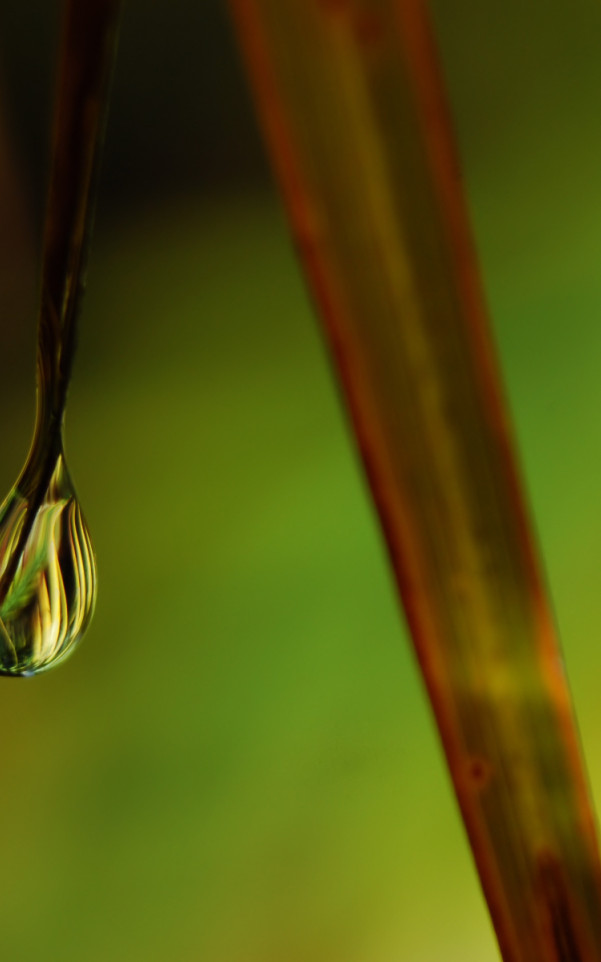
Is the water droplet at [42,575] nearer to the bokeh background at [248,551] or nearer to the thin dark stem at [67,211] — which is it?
the thin dark stem at [67,211]

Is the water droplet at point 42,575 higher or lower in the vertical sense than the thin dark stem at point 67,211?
lower

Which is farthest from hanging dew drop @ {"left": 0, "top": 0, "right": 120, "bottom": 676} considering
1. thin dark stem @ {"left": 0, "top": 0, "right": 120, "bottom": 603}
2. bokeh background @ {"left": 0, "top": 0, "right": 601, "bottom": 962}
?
bokeh background @ {"left": 0, "top": 0, "right": 601, "bottom": 962}

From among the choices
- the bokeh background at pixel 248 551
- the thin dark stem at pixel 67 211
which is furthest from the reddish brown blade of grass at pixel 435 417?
the bokeh background at pixel 248 551

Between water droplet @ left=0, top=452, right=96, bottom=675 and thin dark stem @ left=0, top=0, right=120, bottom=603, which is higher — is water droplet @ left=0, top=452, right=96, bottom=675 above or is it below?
below

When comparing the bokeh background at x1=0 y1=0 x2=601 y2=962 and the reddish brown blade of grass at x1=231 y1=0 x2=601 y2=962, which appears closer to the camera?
the reddish brown blade of grass at x1=231 y1=0 x2=601 y2=962

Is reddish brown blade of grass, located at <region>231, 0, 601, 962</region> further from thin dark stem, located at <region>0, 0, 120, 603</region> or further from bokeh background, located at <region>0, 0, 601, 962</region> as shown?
bokeh background, located at <region>0, 0, 601, 962</region>

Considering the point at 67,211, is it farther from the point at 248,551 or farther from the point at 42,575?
the point at 248,551

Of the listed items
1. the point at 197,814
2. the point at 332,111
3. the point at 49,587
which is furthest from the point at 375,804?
the point at 332,111
